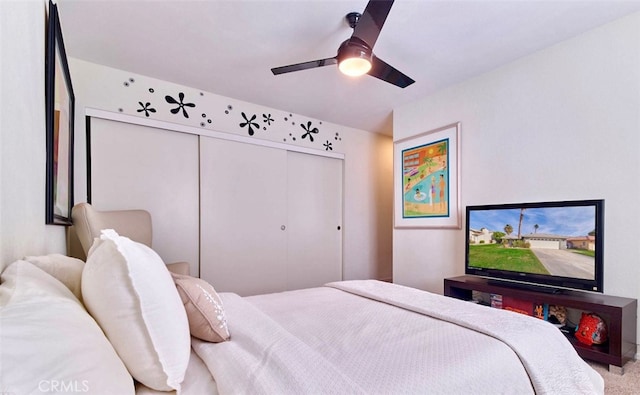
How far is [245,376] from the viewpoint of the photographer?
77 cm

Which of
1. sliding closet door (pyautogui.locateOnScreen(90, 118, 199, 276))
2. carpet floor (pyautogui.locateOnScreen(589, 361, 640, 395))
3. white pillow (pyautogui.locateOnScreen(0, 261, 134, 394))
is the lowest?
→ carpet floor (pyautogui.locateOnScreen(589, 361, 640, 395))

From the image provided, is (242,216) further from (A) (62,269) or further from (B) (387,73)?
(A) (62,269)

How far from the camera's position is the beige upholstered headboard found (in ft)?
6.00

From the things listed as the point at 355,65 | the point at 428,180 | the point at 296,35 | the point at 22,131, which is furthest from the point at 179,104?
the point at 428,180

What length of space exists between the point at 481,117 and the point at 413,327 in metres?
2.39

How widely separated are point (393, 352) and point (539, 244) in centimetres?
192

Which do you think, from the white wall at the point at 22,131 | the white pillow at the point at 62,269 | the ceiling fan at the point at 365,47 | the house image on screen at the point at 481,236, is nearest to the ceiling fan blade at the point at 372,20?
the ceiling fan at the point at 365,47

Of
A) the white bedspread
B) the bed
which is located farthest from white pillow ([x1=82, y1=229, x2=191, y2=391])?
the white bedspread

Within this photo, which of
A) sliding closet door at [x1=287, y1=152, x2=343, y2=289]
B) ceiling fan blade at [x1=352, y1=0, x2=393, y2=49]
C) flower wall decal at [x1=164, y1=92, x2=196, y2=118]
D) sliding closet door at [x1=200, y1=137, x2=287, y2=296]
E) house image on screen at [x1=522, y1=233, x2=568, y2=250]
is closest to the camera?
ceiling fan blade at [x1=352, y1=0, x2=393, y2=49]

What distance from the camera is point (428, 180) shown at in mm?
3252

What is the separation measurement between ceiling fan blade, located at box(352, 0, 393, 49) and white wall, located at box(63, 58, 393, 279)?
Answer: 6.45 feet

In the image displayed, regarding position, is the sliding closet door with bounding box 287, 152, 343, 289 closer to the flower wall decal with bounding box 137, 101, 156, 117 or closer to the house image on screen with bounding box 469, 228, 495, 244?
the flower wall decal with bounding box 137, 101, 156, 117

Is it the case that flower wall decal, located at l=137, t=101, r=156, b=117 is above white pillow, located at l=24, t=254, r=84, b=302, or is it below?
above

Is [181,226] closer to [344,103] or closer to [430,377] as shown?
[344,103]
